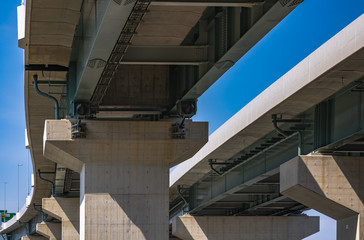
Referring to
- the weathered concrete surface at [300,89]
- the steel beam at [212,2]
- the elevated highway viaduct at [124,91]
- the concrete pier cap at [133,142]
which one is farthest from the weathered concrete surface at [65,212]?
the steel beam at [212,2]

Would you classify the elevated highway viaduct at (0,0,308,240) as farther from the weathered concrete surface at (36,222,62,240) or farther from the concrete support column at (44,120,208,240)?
the weathered concrete surface at (36,222,62,240)

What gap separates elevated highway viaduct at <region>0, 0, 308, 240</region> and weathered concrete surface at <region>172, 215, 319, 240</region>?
19.5 m

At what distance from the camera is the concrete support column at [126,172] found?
32.5 meters

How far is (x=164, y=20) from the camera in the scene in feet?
82.2

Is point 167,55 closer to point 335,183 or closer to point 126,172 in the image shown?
point 335,183

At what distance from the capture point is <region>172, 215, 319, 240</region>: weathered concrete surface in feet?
189

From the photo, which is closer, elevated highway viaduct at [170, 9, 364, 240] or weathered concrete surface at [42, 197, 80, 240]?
elevated highway viaduct at [170, 9, 364, 240]

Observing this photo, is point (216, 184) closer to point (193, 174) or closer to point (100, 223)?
point (193, 174)

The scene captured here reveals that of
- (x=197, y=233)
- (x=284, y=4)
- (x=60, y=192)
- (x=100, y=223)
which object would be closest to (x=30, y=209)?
(x=60, y=192)

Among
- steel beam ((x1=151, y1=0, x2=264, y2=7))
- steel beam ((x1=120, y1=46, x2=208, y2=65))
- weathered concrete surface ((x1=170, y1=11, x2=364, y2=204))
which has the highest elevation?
steel beam ((x1=120, y1=46, x2=208, y2=65))

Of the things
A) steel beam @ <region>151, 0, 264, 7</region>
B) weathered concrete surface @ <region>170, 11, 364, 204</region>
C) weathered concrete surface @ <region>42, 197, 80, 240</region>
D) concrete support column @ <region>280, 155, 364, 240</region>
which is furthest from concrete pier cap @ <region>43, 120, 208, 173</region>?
weathered concrete surface @ <region>42, 197, 80, 240</region>

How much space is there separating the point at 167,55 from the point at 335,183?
6231 mm

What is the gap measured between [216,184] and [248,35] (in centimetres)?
2727

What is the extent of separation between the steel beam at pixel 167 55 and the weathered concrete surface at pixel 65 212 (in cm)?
3192
